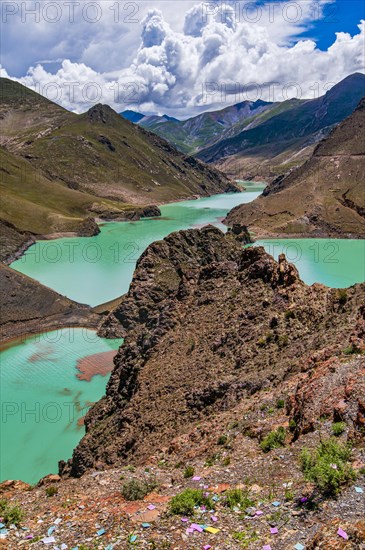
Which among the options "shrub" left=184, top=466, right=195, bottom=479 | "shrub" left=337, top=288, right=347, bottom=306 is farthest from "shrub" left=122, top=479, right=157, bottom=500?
"shrub" left=337, top=288, right=347, bottom=306

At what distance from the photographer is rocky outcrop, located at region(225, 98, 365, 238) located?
113 metres

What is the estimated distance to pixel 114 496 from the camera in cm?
1162

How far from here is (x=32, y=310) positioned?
176ft

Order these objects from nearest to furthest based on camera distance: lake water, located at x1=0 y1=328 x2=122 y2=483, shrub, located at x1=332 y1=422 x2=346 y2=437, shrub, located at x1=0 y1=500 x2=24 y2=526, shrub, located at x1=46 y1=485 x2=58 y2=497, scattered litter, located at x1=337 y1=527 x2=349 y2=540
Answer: scattered litter, located at x1=337 y1=527 x2=349 y2=540
shrub, located at x1=0 y1=500 x2=24 y2=526
shrub, located at x1=332 y1=422 x2=346 y2=437
shrub, located at x1=46 y1=485 x2=58 y2=497
lake water, located at x1=0 y1=328 x2=122 y2=483

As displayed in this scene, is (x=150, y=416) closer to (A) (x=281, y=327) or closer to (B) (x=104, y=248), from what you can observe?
(A) (x=281, y=327)

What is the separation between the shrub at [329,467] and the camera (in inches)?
351

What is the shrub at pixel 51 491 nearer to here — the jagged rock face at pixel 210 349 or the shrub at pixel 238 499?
the jagged rock face at pixel 210 349

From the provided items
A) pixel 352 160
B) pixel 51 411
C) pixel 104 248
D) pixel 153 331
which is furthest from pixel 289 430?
pixel 352 160

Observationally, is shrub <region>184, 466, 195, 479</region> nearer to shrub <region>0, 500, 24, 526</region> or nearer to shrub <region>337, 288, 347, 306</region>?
shrub <region>0, 500, 24, 526</region>

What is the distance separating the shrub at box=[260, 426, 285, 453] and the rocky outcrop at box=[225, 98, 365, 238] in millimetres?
97983

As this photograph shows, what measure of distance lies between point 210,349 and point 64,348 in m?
25.8

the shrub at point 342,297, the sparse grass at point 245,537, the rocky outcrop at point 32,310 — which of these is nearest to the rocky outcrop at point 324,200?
the rocky outcrop at point 32,310

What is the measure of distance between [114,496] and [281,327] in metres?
11.3

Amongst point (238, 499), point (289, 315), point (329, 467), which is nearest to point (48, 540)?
point (238, 499)
